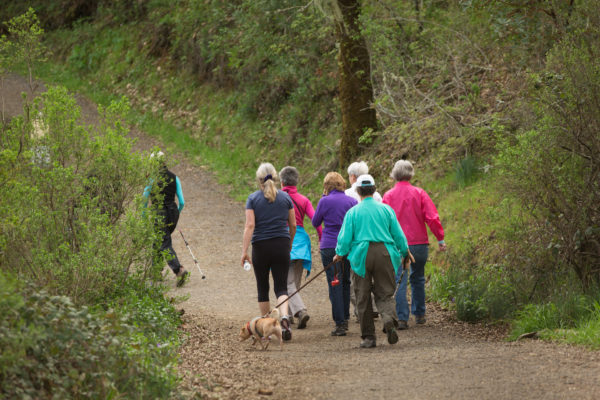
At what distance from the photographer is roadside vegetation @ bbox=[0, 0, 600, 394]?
7605mm

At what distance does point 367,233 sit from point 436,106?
19.6 ft

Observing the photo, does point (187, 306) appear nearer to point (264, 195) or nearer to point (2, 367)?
point (264, 195)

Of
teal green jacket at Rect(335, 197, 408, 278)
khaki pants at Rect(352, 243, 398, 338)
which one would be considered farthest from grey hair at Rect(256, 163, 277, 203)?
khaki pants at Rect(352, 243, 398, 338)

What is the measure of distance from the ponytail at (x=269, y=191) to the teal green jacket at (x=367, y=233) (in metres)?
0.96

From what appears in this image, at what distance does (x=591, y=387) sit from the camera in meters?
5.10

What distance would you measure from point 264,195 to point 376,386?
124 inches

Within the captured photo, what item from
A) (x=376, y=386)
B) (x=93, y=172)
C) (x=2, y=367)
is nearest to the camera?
(x=2, y=367)

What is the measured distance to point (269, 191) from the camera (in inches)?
316

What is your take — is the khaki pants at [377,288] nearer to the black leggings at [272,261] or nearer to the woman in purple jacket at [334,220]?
the woman in purple jacket at [334,220]

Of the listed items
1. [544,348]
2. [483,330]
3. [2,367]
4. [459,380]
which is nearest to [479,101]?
[483,330]

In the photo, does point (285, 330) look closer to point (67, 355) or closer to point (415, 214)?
point (415, 214)

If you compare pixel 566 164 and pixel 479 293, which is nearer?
pixel 566 164

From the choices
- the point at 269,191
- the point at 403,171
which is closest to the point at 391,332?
the point at 269,191

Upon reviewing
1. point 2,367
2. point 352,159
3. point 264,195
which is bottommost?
point 2,367
